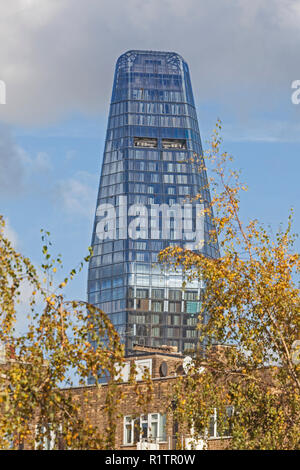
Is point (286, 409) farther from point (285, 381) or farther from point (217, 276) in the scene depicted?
point (217, 276)

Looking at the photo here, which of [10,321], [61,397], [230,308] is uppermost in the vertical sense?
[230,308]

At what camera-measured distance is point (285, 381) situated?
26.0 meters

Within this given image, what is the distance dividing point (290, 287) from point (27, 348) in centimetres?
879

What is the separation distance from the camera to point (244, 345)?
26.2 m

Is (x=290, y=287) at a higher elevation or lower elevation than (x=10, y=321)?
higher

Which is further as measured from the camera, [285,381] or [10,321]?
[285,381]

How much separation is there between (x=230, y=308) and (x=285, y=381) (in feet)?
8.24
